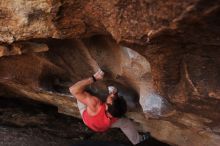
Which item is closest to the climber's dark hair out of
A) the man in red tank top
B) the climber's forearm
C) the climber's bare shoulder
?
the man in red tank top

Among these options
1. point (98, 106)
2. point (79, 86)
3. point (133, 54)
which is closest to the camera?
point (133, 54)

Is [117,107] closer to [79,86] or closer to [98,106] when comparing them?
[98,106]

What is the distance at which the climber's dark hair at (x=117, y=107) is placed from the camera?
12.5 ft

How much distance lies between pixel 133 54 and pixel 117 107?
0.79m

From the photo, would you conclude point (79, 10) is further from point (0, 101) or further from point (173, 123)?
point (0, 101)

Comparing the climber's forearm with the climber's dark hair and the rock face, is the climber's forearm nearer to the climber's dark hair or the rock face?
the rock face

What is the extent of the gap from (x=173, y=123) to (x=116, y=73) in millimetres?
734

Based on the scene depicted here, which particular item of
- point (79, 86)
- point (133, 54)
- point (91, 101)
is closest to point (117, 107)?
point (91, 101)

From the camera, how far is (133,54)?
319cm

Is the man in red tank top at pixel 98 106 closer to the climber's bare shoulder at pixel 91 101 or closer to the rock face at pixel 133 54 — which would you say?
the climber's bare shoulder at pixel 91 101

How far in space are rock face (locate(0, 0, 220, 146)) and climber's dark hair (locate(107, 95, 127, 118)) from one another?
0.28 feet

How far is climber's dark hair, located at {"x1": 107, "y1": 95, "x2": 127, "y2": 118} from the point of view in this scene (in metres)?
3.80

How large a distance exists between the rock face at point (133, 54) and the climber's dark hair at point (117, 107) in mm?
85

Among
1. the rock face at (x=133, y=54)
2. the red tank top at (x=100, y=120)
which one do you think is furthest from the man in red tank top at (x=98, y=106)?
the rock face at (x=133, y=54)
